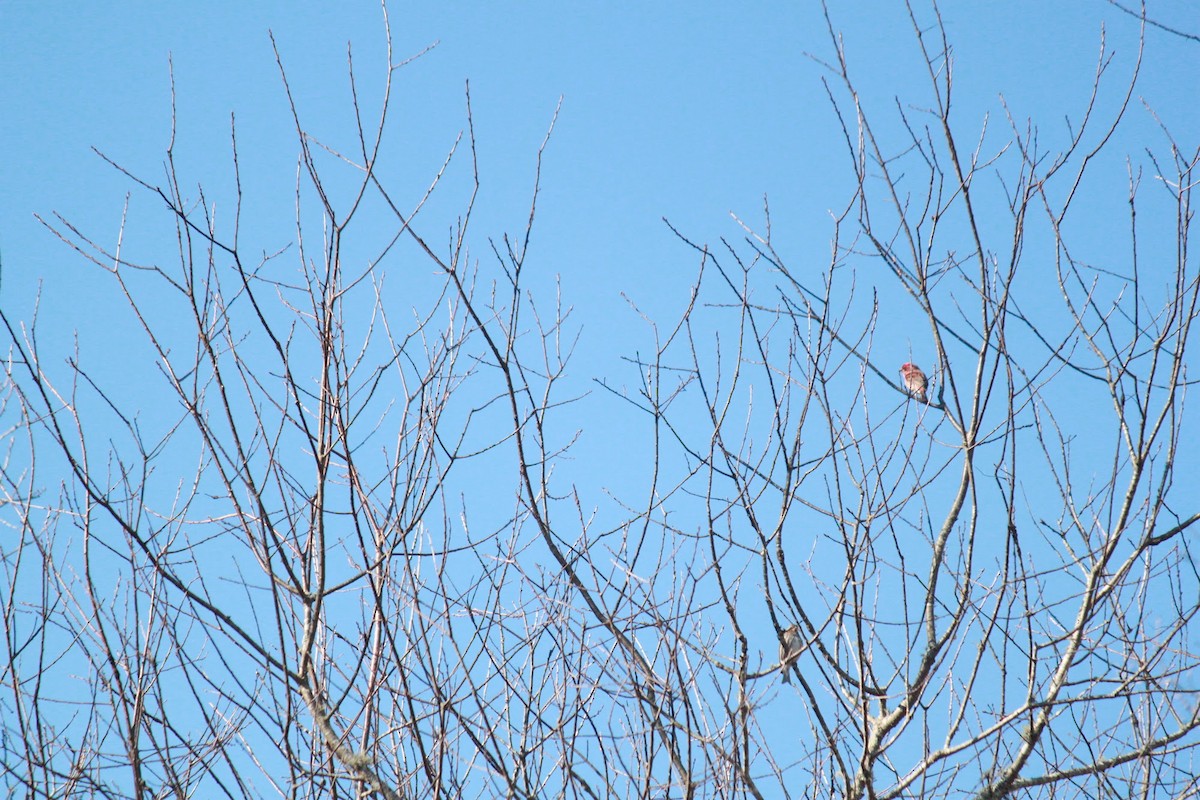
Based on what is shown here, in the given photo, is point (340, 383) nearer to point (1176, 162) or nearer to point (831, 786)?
point (831, 786)

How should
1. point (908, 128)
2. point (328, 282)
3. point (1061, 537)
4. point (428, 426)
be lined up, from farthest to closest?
point (1061, 537)
point (908, 128)
point (428, 426)
point (328, 282)

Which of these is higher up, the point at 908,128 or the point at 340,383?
the point at 908,128

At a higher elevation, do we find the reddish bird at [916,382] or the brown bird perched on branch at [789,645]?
the reddish bird at [916,382]

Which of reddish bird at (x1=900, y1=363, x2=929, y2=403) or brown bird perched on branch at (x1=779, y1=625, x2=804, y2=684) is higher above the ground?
reddish bird at (x1=900, y1=363, x2=929, y2=403)

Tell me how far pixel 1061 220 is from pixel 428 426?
1.79 metres

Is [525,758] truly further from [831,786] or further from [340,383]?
[340,383]

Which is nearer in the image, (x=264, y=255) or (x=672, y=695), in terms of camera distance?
(x=672, y=695)

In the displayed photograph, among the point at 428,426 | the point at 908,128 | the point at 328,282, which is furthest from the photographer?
the point at 908,128

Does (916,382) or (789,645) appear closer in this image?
(789,645)

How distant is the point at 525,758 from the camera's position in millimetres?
2963

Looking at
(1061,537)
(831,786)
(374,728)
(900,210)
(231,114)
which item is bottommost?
(831,786)

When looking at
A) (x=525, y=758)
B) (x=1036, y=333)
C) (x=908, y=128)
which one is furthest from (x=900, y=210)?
(x=525, y=758)

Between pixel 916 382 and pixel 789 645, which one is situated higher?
pixel 916 382

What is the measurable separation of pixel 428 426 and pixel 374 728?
766mm
